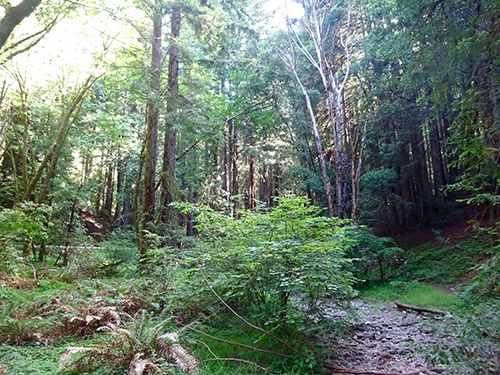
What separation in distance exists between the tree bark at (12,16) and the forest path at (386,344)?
5191mm

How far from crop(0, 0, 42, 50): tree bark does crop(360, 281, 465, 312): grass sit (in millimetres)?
9044

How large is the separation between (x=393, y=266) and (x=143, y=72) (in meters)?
10.4

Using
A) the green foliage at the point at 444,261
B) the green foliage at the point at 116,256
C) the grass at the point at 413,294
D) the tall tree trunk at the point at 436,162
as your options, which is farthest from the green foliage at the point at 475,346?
the tall tree trunk at the point at 436,162

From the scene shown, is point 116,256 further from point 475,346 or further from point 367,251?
point 475,346

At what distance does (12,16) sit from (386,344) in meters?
6.79

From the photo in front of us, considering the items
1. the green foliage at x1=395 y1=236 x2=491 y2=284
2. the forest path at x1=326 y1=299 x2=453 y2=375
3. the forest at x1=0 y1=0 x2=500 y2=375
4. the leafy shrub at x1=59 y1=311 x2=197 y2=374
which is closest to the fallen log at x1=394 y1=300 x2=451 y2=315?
the forest at x1=0 y1=0 x2=500 y2=375

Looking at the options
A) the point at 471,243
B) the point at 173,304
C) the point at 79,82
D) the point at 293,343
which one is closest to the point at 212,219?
the point at 173,304

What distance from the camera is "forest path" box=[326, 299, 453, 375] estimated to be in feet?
13.1

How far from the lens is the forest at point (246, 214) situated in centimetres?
393

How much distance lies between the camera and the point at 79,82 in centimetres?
1093

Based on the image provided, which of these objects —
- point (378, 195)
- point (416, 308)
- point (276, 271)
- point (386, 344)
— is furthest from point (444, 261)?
point (276, 271)

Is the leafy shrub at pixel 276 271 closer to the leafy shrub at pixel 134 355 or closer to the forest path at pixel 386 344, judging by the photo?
the forest path at pixel 386 344

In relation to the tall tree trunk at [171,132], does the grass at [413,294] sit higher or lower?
lower

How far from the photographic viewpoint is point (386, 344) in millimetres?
5109
